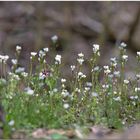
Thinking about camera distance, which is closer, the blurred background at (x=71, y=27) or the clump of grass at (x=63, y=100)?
the clump of grass at (x=63, y=100)

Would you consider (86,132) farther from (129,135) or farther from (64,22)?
(64,22)

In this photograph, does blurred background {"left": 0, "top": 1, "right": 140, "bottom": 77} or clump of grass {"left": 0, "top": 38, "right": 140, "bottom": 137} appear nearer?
clump of grass {"left": 0, "top": 38, "right": 140, "bottom": 137}

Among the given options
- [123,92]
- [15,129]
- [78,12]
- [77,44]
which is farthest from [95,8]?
[15,129]

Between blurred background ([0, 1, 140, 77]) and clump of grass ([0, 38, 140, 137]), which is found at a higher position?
blurred background ([0, 1, 140, 77])

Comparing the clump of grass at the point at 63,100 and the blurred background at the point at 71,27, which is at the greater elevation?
the blurred background at the point at 71,27

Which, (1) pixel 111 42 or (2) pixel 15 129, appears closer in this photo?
(2) pixel 15 129
